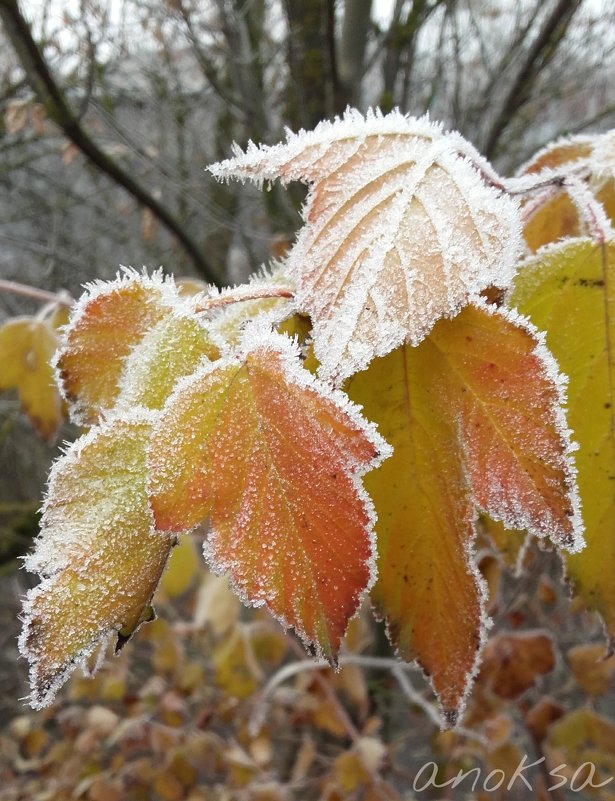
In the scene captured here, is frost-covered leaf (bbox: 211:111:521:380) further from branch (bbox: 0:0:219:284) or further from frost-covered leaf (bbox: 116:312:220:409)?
branch (bbox: 0:0:219:284)

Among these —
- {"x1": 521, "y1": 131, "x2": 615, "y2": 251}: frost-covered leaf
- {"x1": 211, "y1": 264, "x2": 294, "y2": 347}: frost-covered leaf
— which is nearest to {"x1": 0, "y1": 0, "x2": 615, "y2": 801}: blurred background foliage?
{"x1": 521, "y1": 131, "x2": 615, "y2": 251}: frost-covered leaf

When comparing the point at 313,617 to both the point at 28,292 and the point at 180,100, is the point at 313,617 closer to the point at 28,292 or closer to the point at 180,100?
the point at 28,292

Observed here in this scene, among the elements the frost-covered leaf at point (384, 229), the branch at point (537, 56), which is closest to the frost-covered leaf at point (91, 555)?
the frost-covered leaf at point (384, 229)

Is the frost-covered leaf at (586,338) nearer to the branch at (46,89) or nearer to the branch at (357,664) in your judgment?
the branch at (357,664)

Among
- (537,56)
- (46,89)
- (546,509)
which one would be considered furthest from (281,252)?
(546,509)

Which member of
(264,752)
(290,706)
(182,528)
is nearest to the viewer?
(182,528)

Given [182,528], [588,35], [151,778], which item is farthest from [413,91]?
[151,778]
